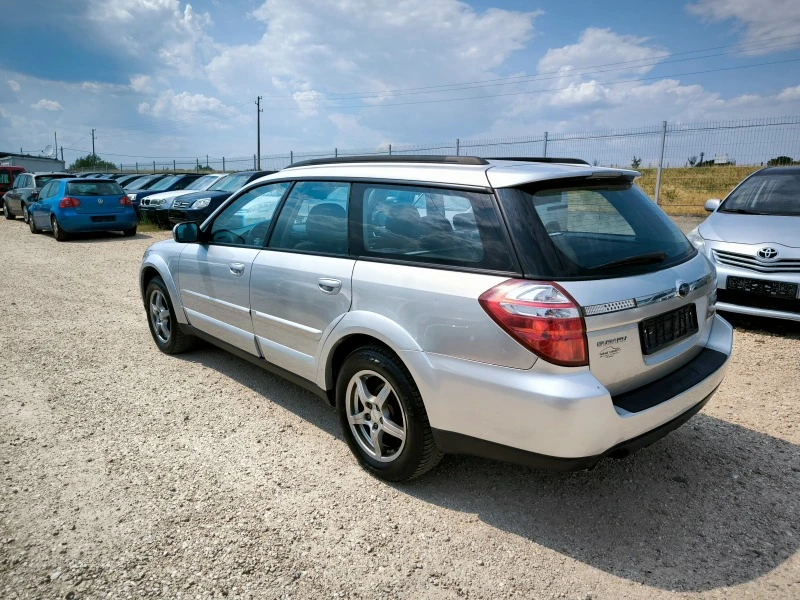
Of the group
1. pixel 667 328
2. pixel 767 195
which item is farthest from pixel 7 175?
pixel 667 328

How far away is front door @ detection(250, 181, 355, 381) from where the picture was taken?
316 cm

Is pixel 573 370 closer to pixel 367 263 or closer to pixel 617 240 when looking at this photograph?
pixel 617 240

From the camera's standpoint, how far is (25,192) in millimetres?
18250

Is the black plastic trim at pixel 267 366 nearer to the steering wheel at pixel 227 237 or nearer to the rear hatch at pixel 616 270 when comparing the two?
the steering wheel at pixel 227 237

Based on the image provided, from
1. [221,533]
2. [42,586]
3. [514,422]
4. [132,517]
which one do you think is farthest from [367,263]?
[42,586]

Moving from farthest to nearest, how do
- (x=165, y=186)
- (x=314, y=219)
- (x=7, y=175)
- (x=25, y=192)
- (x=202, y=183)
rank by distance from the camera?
1. (x=7, y=175)
2. (x=165, y=186)
3. (x=25, y=192)
4. (x=202, y=183)
5. (x=314, y=219)

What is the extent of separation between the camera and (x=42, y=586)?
230 cm

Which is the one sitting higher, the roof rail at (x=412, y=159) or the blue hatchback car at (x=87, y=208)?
the roof rail at (x=412, y=159)

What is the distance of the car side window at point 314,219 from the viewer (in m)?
3.28

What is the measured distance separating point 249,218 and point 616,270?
264cm

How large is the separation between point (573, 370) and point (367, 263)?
1.23 m

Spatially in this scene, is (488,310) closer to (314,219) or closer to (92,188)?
(314,219)

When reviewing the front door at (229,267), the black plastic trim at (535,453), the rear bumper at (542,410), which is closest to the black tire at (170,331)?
the front door at (229,267)

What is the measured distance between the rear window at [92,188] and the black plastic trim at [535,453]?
1431 cm
